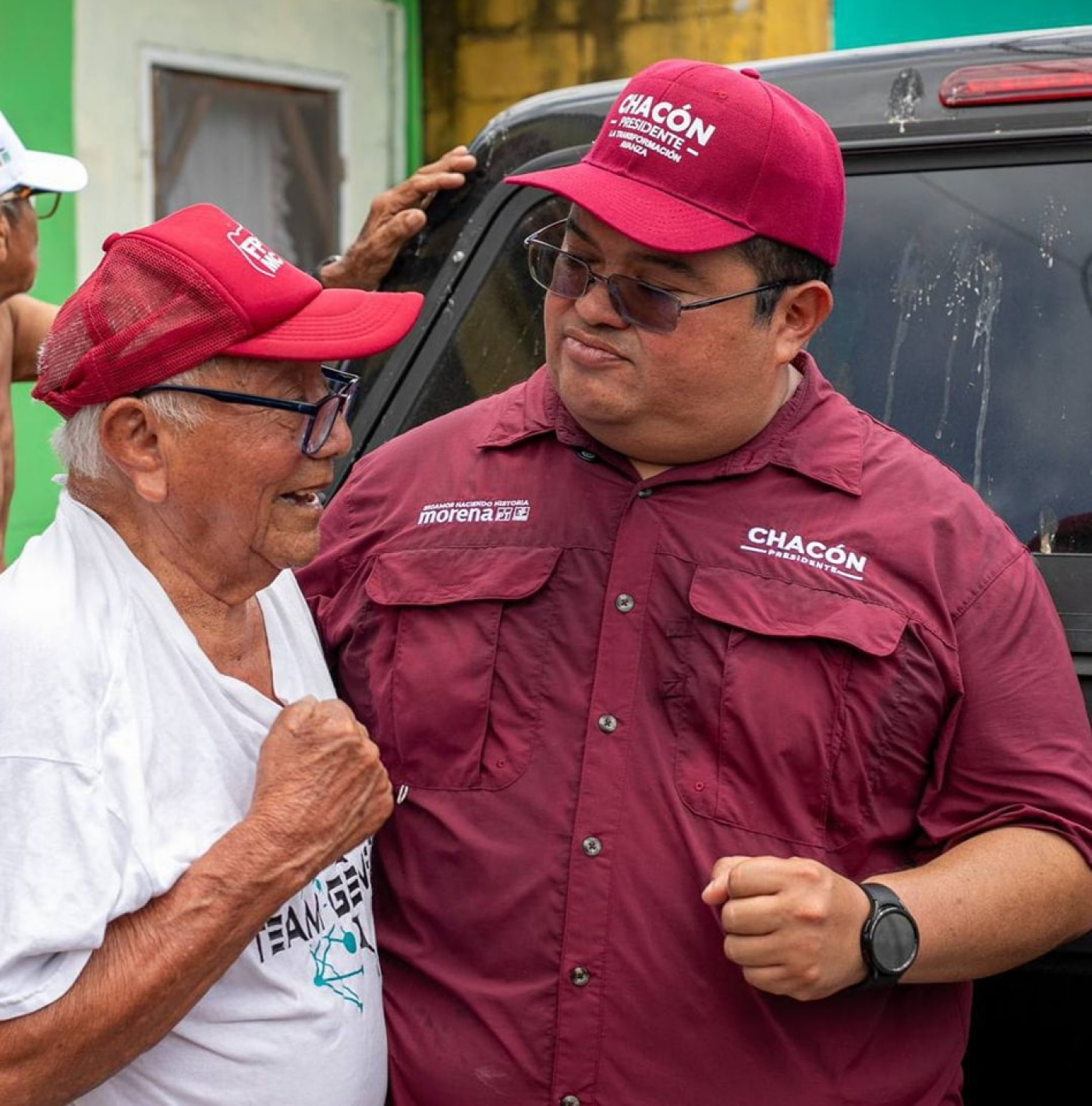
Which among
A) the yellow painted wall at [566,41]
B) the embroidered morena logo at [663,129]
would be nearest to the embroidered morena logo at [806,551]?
the embroidered morena logo at [663,129]

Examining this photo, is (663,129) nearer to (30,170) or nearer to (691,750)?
(691,750)

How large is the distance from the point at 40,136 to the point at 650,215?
5.57 metres

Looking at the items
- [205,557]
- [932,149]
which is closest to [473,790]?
[205,557]

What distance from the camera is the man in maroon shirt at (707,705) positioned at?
2.19 metres

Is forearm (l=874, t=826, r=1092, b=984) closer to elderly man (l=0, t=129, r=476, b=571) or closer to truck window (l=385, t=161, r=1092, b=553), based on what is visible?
truck window (l=385, t=161, r=1092, b=553)

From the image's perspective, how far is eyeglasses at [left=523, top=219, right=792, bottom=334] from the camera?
234cm

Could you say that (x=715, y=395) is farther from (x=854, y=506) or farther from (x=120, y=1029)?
(x=120, y=1029)

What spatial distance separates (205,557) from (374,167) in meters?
7.03

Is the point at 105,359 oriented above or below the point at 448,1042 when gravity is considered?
above

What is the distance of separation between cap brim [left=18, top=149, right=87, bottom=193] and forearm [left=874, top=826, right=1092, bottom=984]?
338 cm

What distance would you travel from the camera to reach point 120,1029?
1920 mm

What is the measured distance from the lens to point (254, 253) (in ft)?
7.09

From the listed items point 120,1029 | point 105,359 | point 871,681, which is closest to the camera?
point 120,1029

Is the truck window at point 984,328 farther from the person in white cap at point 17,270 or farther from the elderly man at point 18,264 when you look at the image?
the person in white cap at point 17,270
